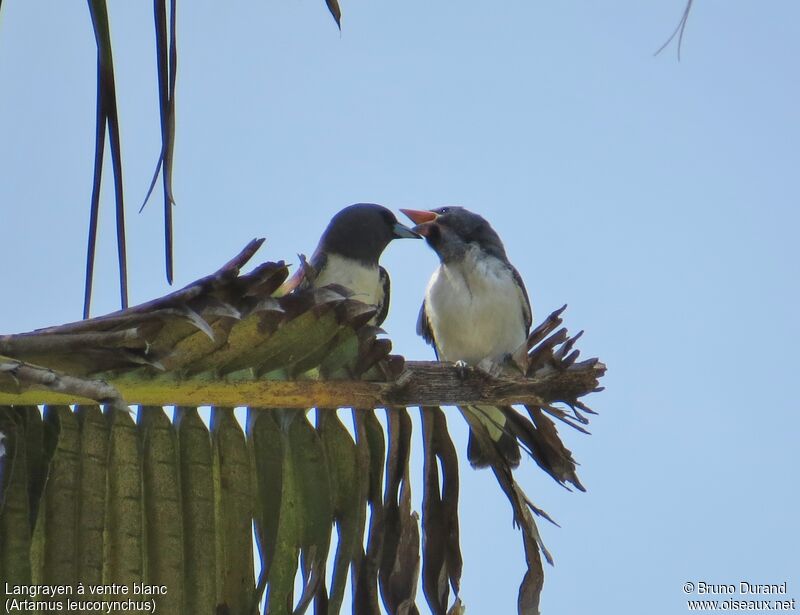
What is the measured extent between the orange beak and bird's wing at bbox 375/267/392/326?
447 millimetres

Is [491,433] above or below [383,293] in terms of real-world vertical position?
below

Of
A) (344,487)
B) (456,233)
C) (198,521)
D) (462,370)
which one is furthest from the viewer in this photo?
(456,233)

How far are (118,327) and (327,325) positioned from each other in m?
0.57

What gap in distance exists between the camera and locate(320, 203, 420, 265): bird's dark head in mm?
5922

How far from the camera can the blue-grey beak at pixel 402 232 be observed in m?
6.21

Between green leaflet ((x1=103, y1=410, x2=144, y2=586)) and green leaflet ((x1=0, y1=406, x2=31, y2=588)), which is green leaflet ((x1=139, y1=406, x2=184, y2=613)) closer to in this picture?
green leaflet ((x1=103, y1=410, x2=144, y2=586))

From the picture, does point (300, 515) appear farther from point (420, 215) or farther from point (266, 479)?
point (420, 215)

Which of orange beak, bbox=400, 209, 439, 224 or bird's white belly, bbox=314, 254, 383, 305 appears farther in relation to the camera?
orange beak, bbox=400, 209, 439, 224

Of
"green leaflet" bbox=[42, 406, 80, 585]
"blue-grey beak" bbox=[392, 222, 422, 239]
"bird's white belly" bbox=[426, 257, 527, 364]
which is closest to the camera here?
"green leaflet" bbox=[42, 406, 80, 585]
